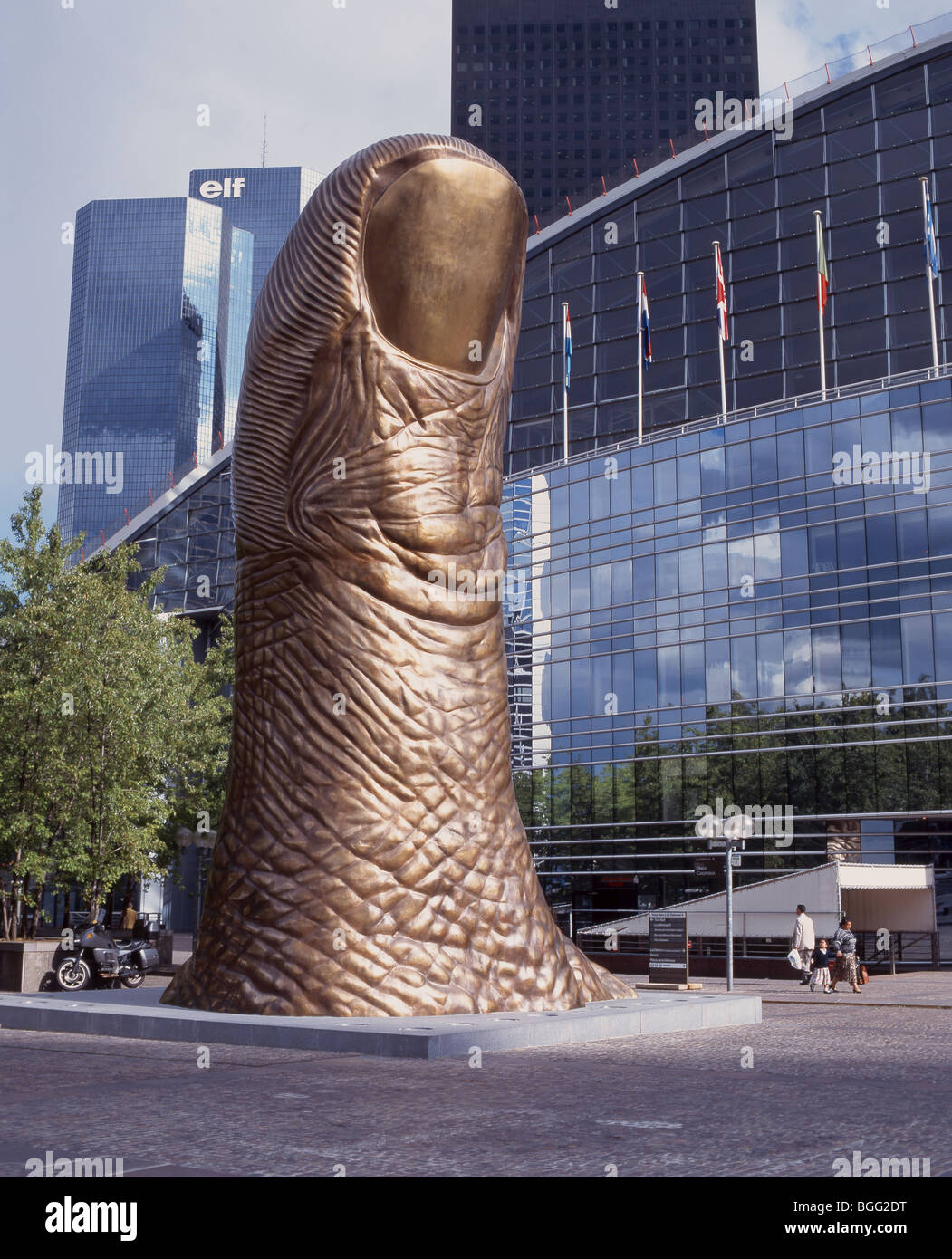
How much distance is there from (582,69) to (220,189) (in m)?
68.3

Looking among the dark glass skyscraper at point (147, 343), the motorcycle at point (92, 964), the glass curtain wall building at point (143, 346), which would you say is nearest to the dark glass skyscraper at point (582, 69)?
the dark glass skyscraper at point (147, 343)

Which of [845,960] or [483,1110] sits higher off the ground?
[483,1110]

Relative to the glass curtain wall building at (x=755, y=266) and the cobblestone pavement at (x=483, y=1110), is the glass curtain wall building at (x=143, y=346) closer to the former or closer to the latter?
the glass curtain wall building at (x=755, y=266)

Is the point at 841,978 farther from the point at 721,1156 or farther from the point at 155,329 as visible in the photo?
the point at 155,329

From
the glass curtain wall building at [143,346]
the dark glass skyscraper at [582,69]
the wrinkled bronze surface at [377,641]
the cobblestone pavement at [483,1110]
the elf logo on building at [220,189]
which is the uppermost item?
the elf logo on building at [220,189]

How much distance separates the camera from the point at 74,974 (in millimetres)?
20125

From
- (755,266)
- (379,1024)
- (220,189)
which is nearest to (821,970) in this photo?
(379,1024)

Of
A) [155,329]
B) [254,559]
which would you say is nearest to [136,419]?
[155,329]

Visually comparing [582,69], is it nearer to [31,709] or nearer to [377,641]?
[31,709]

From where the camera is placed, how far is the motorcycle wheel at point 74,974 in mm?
19922

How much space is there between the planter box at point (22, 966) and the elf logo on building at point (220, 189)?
173 metres

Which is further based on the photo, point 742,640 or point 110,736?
point 742,640

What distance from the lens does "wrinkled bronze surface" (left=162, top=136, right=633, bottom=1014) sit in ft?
38.6

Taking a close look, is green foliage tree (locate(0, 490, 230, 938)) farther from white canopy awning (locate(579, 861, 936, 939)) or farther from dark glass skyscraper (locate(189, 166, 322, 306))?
dark glass skyscraper (locate(189, 166, 322, 306))
